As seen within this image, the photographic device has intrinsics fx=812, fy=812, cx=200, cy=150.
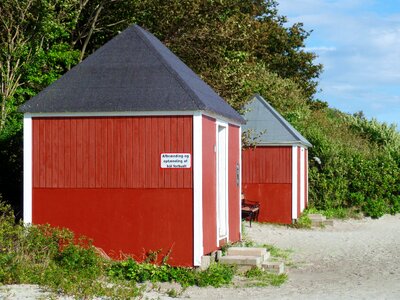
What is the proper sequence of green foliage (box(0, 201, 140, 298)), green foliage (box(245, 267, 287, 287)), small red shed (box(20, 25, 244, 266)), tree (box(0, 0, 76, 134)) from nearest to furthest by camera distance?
1. green foliage (box(0, 201, 140, 298))
2. green foliage (box(245, 267, 287, 287))
3. small red shed (box(20, 25, 244, 266))
4. tree (box(0, 0, 76, 134))

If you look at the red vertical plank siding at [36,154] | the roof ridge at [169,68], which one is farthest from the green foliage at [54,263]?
the roof ridge at [169,68]

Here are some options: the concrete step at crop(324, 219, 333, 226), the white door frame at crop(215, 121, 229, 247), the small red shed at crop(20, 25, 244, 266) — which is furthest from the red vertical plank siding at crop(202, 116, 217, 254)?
the concrete step at crop(324, 219, 333, 226)

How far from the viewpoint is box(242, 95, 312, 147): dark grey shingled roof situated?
84.9 ft

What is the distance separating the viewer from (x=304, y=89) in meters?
51.8

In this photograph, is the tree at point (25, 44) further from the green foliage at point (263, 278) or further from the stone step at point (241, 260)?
the green foliage at point (263, 278)

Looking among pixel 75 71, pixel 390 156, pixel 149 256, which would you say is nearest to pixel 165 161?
pixel 149 256

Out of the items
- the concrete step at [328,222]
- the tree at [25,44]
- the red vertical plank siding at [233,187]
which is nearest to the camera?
the red vertical plank siding at [233,187]

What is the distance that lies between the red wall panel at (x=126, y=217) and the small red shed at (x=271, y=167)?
12077 mm

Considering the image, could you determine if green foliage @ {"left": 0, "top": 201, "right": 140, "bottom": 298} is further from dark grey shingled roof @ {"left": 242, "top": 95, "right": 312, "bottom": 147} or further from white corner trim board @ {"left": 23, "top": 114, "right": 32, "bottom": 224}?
dark grey shingled roof @ {"left": 242, "top": 95, "right": 312, "bottom": 147}

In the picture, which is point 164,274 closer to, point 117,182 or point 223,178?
point 117,182

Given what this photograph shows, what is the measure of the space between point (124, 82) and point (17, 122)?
637 cm

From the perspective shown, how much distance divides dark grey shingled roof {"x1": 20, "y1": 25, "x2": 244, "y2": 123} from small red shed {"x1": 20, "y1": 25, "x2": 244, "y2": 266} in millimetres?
20

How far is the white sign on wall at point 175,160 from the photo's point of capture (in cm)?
1399

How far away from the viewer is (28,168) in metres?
14.6
